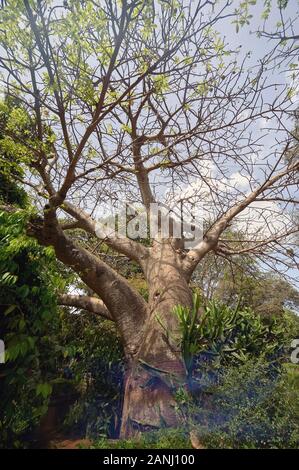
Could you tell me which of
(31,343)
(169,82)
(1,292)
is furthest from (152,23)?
(31,343)

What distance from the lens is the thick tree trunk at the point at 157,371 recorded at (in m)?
3.51

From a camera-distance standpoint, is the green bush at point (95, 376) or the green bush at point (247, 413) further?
the green bush at point (95, 376)

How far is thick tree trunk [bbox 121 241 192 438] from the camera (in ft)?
11.5

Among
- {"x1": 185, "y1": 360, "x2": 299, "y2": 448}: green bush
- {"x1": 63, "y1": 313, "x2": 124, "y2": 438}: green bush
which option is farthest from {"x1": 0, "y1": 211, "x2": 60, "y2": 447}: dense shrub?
{"x1": 63, "y1": 313, "x2": 124, "y2": 438}: green bush

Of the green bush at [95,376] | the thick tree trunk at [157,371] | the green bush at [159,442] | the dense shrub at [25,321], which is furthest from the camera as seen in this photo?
the green bush at [95,376]

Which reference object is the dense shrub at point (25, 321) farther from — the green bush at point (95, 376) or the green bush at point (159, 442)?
the green bush at point (95, 376)

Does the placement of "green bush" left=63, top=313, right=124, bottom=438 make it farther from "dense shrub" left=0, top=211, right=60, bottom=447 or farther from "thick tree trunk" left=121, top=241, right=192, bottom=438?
"dense shrub" left=0, top=211, right=60, bottom=447

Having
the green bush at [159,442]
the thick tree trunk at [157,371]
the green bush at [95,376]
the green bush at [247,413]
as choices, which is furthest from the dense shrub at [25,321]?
the green bush at [95,376]

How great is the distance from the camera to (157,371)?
375cm

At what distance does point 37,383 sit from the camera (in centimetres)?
200
